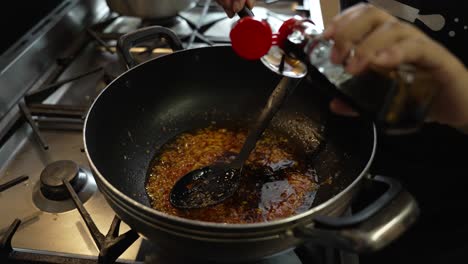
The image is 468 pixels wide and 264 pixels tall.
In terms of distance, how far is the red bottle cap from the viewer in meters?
0.53

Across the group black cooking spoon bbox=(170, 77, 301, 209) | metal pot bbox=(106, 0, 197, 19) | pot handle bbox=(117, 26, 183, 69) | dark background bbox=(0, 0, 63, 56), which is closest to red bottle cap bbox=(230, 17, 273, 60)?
black cooking spoon bbox=(170, 77, 301, 209)

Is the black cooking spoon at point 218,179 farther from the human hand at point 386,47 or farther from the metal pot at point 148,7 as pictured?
the metal pot at point 148,7

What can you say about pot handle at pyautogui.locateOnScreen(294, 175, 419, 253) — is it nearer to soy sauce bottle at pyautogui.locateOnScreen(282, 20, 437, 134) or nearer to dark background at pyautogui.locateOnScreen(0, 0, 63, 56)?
soy sauce bottle at pyautogui.locateOnScreen(282, 20, 437, 134)

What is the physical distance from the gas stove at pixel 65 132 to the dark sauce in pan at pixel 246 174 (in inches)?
3.1

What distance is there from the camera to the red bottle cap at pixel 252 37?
1.74ft

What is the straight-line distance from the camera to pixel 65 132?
2.71 ft

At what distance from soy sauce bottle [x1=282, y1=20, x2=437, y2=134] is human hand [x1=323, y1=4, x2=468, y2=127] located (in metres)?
0.01

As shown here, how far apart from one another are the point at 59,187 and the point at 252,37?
0.42 m

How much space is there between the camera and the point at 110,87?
0.70 meters

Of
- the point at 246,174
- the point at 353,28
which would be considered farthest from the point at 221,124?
the point at 353,28

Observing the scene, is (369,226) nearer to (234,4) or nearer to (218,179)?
(218,179)

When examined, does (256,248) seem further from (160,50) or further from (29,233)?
(160,50)

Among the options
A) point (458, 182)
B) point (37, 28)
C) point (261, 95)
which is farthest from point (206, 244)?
point (37, 28)

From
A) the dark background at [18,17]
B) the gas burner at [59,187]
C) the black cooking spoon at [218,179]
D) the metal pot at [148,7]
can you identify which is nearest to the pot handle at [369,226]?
the black cooking spoon at [218,179]
